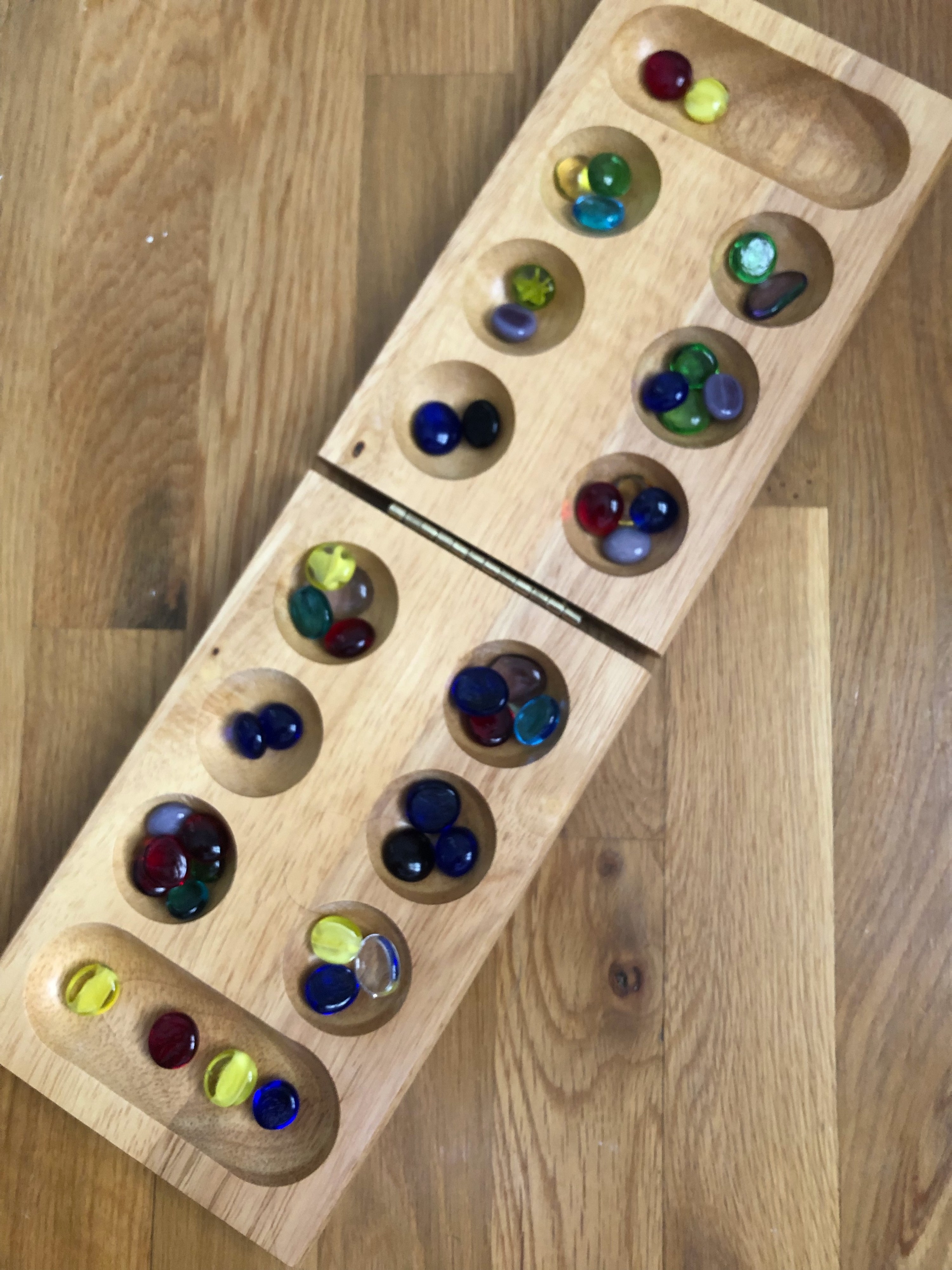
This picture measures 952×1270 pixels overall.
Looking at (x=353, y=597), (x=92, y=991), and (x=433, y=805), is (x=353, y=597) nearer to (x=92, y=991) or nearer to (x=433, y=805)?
(x=433, y=805)

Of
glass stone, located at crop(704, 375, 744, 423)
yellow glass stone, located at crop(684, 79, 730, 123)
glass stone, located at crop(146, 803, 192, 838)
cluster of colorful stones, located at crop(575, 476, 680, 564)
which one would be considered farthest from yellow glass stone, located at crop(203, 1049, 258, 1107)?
yellow glass stone, located at crop(684, 79, 730, 123)

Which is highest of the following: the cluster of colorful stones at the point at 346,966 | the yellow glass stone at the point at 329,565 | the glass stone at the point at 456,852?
the yellow glass stone at the point at 329,565

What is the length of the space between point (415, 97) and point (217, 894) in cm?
52

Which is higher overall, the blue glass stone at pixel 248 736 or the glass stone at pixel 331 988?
the blue glass stone at pixel 248 736

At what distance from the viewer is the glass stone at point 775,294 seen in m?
0.66

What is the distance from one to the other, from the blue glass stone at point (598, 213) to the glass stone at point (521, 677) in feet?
0.85

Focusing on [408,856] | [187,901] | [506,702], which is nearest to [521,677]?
[506,702]

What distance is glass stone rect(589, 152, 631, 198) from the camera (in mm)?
670

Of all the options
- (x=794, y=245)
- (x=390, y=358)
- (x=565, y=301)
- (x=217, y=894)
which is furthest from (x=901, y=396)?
(x=217, y=894)

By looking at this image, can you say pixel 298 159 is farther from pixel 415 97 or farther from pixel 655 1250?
pixel 655 1250

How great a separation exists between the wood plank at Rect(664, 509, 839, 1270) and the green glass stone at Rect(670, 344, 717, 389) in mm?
96

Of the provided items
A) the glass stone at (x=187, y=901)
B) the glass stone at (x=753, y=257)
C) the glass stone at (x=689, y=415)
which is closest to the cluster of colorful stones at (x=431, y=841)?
the glass stone at (x=187, y=901)

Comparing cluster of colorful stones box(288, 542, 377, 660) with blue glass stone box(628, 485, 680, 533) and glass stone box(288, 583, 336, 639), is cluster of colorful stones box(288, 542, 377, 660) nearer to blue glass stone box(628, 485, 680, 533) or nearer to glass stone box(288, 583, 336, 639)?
glass stone box(288, 583, 336, 639)

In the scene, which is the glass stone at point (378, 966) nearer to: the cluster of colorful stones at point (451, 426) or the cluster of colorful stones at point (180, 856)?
the cluster of colorful stones at point (180, 856)
